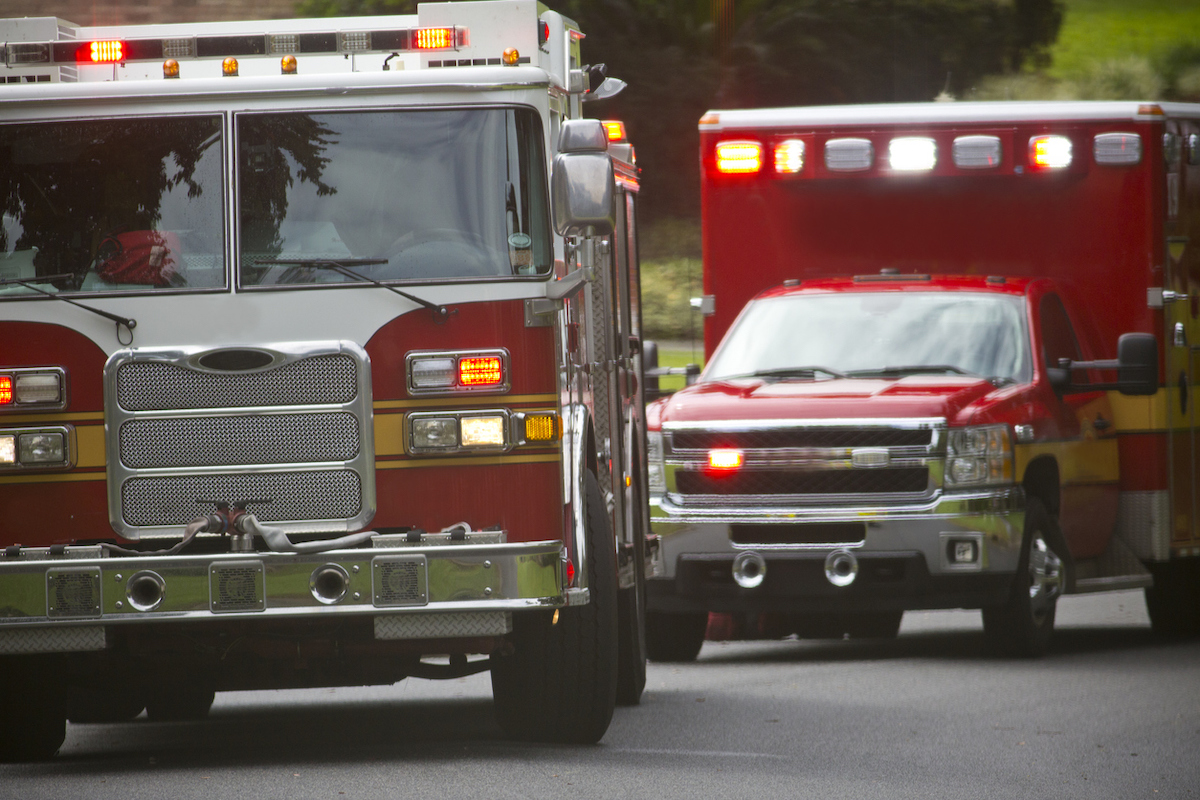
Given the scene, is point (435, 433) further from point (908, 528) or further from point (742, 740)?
point (908, 528)

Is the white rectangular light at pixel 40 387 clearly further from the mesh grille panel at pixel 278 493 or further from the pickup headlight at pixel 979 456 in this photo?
the pickup headlight at pixel 979 456

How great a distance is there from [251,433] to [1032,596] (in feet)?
17.8

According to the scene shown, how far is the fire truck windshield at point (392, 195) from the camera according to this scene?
7734 mm

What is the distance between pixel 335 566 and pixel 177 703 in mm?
3008

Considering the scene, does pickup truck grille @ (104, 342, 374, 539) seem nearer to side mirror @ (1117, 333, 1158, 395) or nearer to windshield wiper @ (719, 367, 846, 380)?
windshield wiper @ (719, 367, 846, 380)

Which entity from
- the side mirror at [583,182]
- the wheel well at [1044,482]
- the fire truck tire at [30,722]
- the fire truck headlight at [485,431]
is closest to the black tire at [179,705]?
the fire truck tire at [30,722]

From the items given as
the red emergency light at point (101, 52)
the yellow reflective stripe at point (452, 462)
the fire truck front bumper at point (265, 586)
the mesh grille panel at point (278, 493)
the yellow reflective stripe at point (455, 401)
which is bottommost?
the fire truck front bumper at point (265, 586)

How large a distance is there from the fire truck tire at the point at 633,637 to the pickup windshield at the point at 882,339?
7.84 feet

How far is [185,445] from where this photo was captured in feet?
25.2

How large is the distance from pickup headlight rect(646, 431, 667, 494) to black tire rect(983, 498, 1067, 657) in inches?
75.0

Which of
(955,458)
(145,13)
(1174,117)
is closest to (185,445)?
(955,458)

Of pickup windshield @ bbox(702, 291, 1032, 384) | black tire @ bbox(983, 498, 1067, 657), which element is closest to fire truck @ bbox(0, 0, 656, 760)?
black tire @ bbox(983, 498, 1067, 657)

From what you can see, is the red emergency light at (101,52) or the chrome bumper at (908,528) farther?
the chrome bumper at (908,528)

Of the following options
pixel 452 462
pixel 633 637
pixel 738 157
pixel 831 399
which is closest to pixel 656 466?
pixel 831 399
